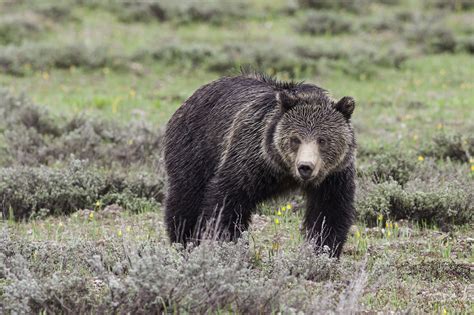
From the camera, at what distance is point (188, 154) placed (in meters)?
7.45

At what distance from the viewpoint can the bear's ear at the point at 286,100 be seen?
6559 millimetres

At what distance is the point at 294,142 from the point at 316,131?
19 cm

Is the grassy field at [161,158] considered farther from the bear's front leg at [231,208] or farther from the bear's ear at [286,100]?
the bear's ear at [286,100]

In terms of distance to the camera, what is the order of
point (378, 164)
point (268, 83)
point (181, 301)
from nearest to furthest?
point (181, 301), point (268, 83), point (378, 164)

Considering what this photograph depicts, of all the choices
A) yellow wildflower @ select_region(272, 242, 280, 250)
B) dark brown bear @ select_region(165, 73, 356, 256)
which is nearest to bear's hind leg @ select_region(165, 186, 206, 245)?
dark brown bear @ select_region(165, 73, 356, 256)

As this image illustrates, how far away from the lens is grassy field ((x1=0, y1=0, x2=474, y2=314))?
209 inches

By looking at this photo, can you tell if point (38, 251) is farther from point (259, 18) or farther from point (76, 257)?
point (259, 18)

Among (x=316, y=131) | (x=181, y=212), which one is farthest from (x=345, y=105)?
(x=181, y=212)

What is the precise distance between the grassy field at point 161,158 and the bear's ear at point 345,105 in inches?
45.6

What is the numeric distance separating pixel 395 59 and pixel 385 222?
1046cm

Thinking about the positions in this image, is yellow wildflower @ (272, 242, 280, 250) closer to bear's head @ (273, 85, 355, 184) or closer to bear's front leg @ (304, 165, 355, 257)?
bear's front leg @ (304, 165, 355, 257)

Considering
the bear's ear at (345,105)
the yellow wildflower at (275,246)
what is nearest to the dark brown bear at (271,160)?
the bear's ear at (345,105)

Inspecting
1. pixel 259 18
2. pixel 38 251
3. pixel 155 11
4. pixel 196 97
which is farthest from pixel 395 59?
pixel 38 251

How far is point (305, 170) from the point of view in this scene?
6.16 m
